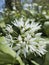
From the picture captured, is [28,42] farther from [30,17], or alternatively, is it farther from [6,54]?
[30,17]

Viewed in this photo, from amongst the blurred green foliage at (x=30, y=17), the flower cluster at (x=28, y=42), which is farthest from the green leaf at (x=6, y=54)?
the flower cluster at (x=28, y=42)

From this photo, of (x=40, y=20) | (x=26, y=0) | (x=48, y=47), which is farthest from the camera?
(x=26, y=0)

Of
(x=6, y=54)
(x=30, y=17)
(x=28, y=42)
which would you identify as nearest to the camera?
(x=28, y=42)

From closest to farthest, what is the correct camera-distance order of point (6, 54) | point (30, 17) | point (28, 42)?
point (28, 42) → point (6, 54) → point (30, 17)

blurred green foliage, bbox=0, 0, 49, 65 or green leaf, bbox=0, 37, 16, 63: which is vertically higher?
blurred green foliage, bbox=0, 0, 49, 65

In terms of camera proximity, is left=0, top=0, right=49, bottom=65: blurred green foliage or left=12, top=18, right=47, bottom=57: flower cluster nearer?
left=12, top=18, right=47, bottom=57: flower cluster

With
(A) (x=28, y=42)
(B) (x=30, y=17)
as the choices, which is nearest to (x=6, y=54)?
(A) (x=28, y=42)

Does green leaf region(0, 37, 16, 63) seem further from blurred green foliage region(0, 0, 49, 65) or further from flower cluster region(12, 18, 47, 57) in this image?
flower cluster region(12, 18, 47, 57)

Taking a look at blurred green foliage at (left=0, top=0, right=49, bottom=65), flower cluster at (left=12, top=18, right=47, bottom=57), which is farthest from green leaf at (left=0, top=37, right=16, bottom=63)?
flower cluster at (left=12, top=18, right=47, bottom=57)

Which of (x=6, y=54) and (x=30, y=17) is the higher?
(x=30, y=17)

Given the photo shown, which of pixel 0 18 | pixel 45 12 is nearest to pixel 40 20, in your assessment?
pixel 45 12

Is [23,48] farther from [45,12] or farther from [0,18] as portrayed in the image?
[45,12]
